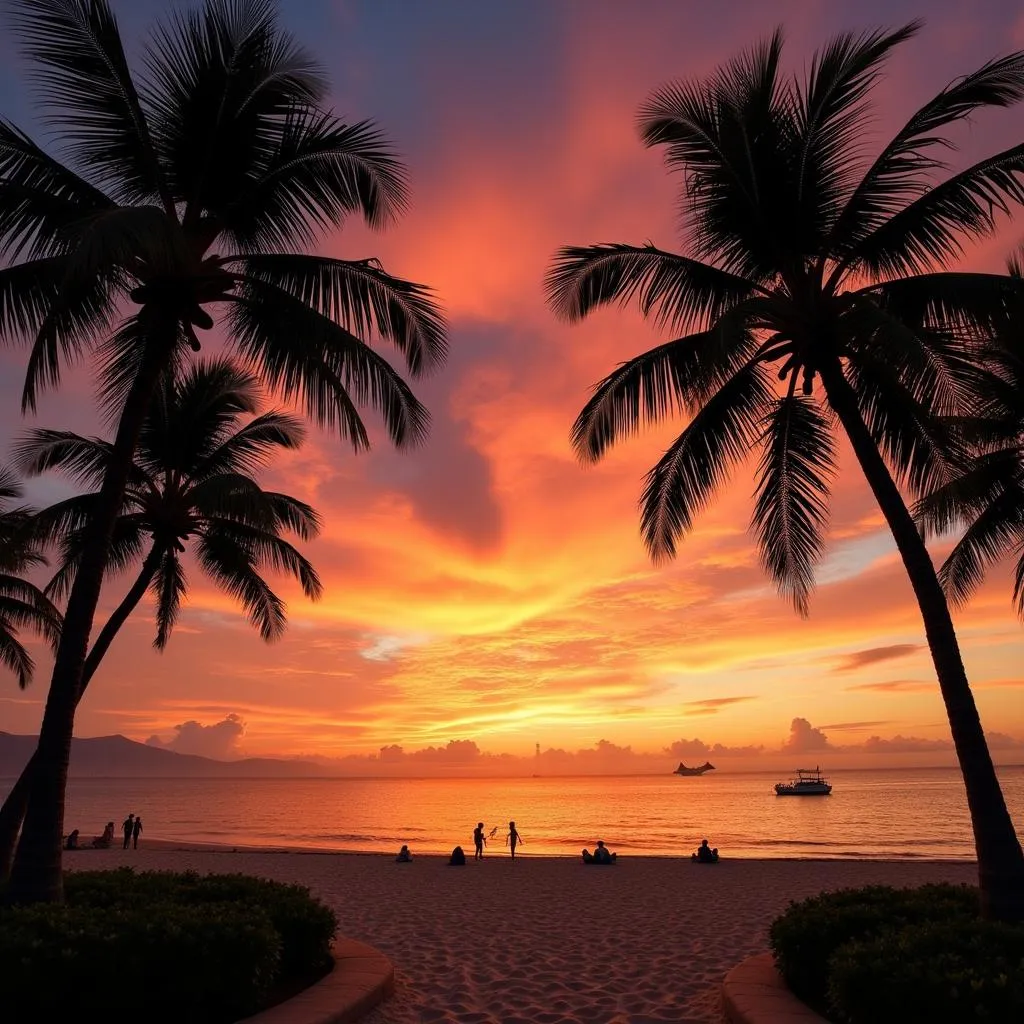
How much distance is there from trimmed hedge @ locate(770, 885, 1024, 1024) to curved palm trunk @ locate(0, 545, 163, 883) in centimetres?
743

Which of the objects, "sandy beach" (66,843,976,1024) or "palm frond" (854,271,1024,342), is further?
"palm frond" (854,271,1024,342)

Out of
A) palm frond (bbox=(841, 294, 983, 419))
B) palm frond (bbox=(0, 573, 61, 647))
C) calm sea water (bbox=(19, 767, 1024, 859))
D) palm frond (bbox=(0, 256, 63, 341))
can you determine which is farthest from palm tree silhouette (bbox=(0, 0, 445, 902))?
calm sea water (bbox=(19, 767, 1024, 859))

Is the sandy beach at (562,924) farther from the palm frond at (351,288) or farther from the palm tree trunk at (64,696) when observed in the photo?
the palm frond at (351,288)

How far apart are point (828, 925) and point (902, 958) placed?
5.12 feet

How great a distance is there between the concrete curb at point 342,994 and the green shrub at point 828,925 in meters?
3.94

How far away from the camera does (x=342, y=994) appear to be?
22.9 ft

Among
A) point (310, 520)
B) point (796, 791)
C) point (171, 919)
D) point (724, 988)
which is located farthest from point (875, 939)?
point (796, 791)

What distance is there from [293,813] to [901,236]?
104777 millimetres

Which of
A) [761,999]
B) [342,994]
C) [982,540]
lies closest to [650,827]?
[982,540]

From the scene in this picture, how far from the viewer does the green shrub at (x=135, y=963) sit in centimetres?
570

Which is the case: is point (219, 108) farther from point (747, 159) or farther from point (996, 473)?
point (996, 473)

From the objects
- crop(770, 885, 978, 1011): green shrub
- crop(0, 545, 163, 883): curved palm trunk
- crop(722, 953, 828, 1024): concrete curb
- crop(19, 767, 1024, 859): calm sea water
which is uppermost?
crop(0, 545, 163, 883): curved palm trunk

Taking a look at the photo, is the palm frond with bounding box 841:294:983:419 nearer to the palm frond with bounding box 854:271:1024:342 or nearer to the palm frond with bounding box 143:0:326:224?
the palm frond with bounding box 854:271:1024:342

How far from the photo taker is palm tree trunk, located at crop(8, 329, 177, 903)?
7500 mm
